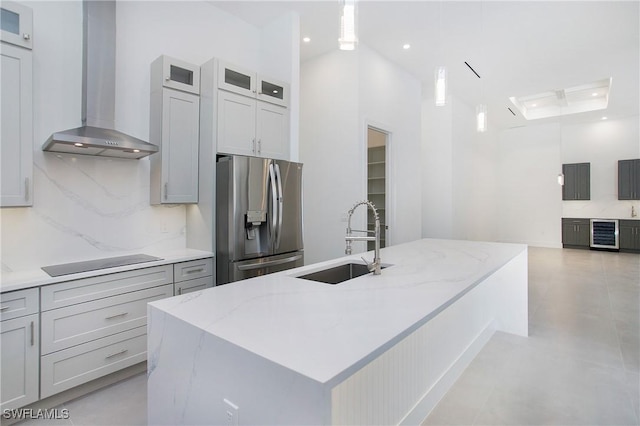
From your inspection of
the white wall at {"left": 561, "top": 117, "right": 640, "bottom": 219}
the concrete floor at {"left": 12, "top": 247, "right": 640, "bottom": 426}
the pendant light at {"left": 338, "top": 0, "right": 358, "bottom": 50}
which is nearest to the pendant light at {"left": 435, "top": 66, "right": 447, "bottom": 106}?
the pendant light at {"left": 338, "top": 0, "right": 358, "bottom": 50}

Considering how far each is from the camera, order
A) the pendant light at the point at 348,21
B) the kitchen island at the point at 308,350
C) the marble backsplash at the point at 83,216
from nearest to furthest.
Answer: the kitchen island at the point at 308,350
the pendant light at the point at 348,21
the marble backsplash at the point at 83,216

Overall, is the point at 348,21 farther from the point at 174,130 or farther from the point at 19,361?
the point at 19,361

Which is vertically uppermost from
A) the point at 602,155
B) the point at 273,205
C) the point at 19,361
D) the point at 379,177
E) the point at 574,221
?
the point at 602,155

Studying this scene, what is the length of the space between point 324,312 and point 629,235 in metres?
10.1

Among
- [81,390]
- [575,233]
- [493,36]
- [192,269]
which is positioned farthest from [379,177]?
[575,233]

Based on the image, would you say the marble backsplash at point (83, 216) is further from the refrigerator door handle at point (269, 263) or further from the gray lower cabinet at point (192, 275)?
the refrigerator door handle at point (269, 263)

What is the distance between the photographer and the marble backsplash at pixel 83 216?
2.29 meters

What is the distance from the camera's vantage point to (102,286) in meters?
2.21

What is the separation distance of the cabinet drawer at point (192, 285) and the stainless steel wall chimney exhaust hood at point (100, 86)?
1109 millimetres

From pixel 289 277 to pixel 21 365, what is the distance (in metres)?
1.66

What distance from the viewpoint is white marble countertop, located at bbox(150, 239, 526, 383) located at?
881 mm

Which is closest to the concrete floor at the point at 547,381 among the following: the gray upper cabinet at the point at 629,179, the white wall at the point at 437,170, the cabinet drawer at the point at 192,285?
the cabinet drawer at the point at 192,285

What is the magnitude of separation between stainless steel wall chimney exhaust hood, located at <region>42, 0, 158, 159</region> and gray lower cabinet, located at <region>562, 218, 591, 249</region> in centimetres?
1031

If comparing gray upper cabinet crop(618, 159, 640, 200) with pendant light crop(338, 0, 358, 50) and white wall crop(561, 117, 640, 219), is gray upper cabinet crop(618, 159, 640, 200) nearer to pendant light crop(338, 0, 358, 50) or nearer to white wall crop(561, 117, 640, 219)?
white wall crop(561, 117, 640, 219)
